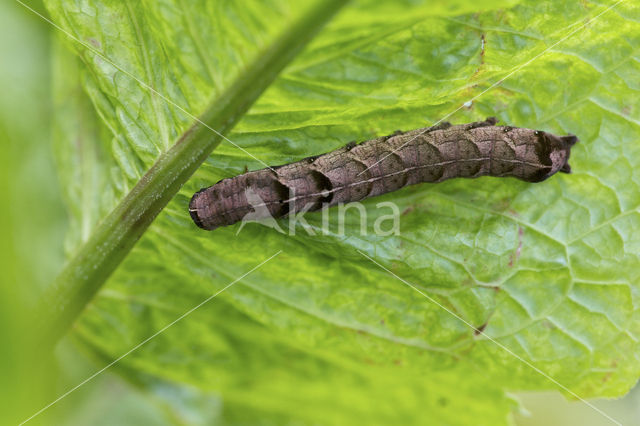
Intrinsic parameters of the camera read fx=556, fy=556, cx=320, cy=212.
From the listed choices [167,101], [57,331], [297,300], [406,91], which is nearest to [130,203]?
[167,101]

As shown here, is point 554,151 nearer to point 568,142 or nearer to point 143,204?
point 568,142

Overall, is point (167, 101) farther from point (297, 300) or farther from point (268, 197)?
point (297, 300)

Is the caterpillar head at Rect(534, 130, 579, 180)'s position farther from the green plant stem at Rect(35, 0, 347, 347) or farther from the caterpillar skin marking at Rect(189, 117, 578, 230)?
the green plant stem at Rect(35, 0, 347, 347)

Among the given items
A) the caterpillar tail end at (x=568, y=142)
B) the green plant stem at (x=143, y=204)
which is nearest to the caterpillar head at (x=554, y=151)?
the caterpillar tail end at (x=568, y=142)

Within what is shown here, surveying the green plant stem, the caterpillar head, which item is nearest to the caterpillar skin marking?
the caterpillar head

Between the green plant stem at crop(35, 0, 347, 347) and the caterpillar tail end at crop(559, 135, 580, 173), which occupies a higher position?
the caterpillar tail end at crop(559, 135, 580, 173)

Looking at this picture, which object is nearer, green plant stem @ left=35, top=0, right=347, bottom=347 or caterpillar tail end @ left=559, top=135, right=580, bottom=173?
green plant stem @ left=35, top=0, right=347, bottom=347

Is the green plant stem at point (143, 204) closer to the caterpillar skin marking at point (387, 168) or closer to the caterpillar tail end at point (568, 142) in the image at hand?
the caterpillar skin marking at point (387, 168)
